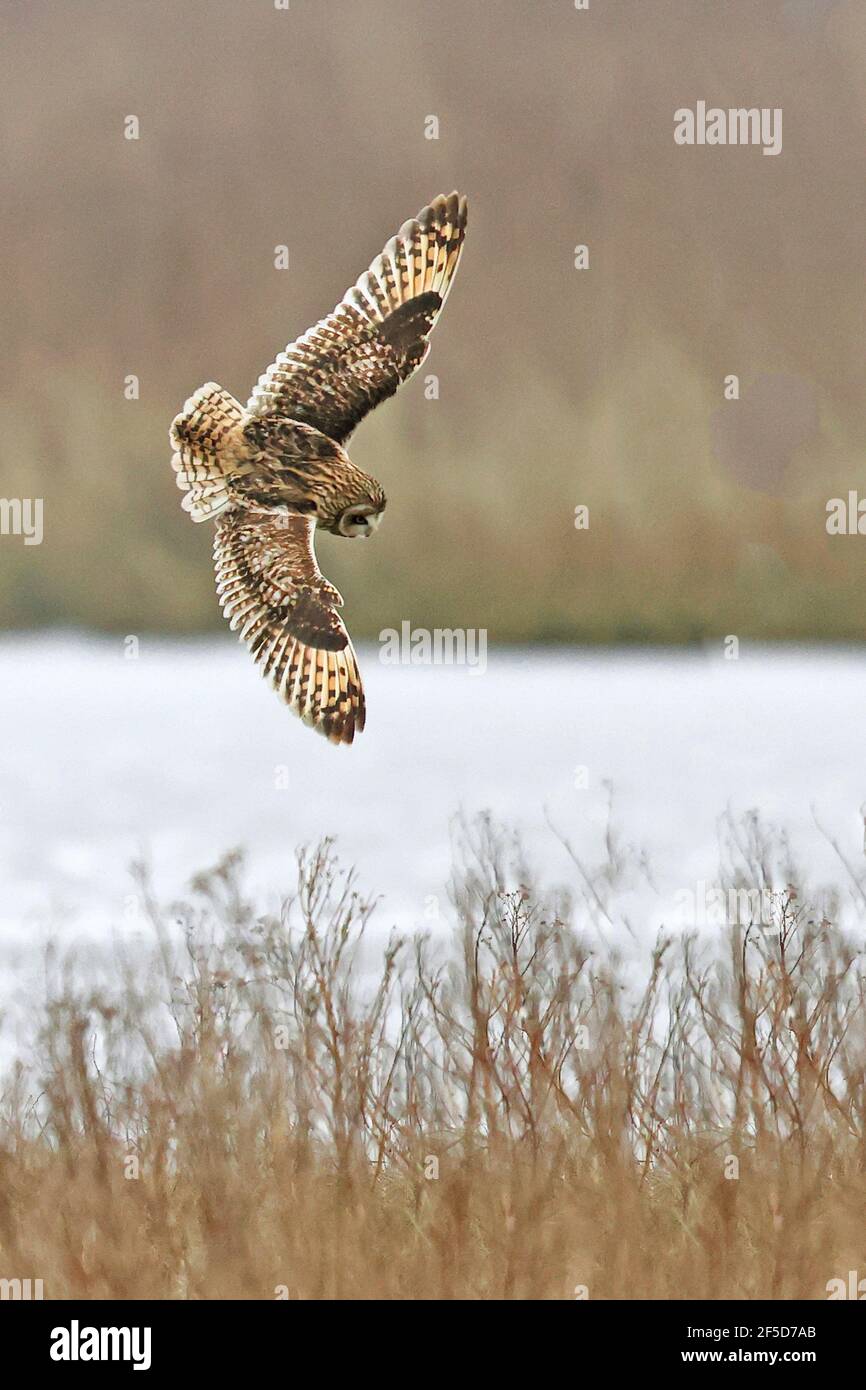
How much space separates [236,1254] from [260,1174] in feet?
0.77

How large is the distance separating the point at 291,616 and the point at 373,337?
3.73 ft

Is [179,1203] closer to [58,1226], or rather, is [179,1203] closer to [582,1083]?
[58,1226]

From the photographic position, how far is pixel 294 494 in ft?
17.7

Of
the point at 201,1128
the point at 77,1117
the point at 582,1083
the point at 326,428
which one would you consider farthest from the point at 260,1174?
the point at 326,428

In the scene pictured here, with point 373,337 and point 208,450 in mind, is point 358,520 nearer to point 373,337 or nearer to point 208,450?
point 208,450

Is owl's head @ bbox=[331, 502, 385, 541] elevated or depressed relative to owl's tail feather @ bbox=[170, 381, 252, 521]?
depressed

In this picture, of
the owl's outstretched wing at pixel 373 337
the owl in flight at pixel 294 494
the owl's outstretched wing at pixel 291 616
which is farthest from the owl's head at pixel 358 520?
the owl's outstretched wing at pixel 373 337

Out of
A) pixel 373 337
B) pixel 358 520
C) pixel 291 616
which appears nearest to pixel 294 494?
pixel 358 520

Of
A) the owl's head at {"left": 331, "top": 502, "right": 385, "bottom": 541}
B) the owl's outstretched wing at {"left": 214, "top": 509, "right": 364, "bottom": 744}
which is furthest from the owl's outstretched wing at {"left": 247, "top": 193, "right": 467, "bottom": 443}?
the owl's outstretched wing at {"left": 214, "top": 509, "right": 364, "bottom": 744}

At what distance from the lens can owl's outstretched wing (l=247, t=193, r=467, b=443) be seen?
18.3 ft

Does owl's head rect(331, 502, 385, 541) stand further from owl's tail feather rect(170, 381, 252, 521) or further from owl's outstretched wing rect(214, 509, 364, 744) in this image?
owl's tail feather rect(170, 381, 252, 521)

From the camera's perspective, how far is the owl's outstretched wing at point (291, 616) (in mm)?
5246

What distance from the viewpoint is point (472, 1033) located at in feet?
15.7

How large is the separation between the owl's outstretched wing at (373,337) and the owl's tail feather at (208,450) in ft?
0.57
